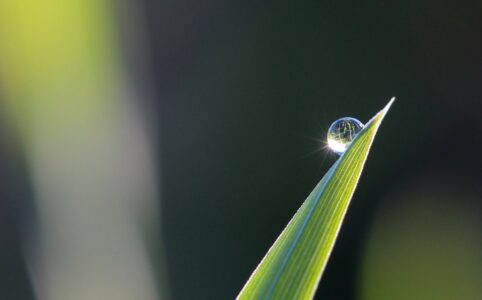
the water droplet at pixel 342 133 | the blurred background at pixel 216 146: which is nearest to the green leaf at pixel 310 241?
the water droplet at pixel 342 133

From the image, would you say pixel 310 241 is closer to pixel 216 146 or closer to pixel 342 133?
pixel 342 133

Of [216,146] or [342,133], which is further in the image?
[216,146]

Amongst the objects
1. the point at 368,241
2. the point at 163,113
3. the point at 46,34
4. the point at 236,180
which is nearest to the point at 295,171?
the point at 236,180

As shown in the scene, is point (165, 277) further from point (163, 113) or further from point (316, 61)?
point (316, 61)

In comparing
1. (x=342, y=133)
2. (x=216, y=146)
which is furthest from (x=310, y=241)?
(x=216, y=146)

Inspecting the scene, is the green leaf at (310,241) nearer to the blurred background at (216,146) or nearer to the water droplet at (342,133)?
the water droplet at (342,133)

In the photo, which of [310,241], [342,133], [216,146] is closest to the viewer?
[310,241]
